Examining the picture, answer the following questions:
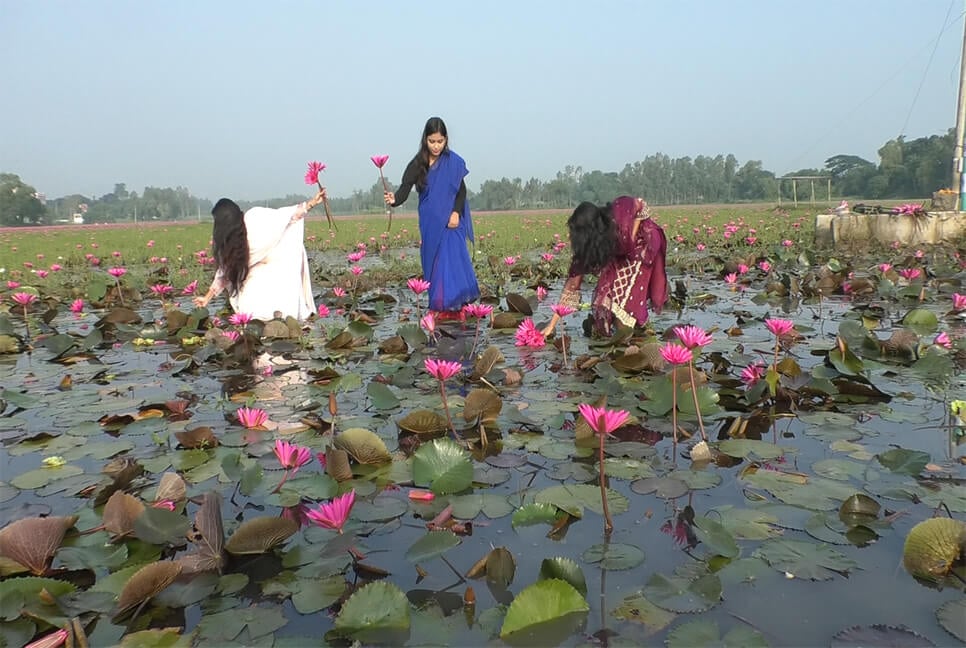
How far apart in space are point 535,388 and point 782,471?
133 centimetres

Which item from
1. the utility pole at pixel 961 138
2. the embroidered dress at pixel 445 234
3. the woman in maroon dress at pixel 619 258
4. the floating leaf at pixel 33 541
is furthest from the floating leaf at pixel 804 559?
the utility pole at pixel 961 138

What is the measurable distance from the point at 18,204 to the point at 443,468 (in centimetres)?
5120

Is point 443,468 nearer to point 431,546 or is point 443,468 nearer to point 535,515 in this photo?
point 535,515

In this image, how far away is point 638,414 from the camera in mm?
2707

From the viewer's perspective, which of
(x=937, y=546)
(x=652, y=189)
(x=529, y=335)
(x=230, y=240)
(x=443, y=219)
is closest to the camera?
(x=937, y=546)

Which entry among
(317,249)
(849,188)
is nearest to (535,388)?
(317,249)

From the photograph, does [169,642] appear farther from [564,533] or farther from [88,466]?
[88,466]

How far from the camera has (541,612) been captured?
1.31m

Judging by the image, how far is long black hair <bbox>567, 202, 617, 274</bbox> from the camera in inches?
161

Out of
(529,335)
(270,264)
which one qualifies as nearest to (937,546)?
(529,335)

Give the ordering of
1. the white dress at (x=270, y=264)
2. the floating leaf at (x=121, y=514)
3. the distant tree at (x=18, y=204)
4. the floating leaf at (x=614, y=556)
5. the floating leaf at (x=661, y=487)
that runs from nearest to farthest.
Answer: the floating leaf at (x=614, y=556) < the floating leaf at (x=121, y=514) < the floating leaf at (x=661, y=487) < the white dress at (x=270, y=264) < the distant tree at (x=18, y=204)

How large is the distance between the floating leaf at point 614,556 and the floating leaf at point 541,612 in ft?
0.87

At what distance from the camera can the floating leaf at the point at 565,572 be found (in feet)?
4.48

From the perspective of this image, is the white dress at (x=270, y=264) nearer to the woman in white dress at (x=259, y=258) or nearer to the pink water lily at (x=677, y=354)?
the woman in white dress at (x=259, y=258)
